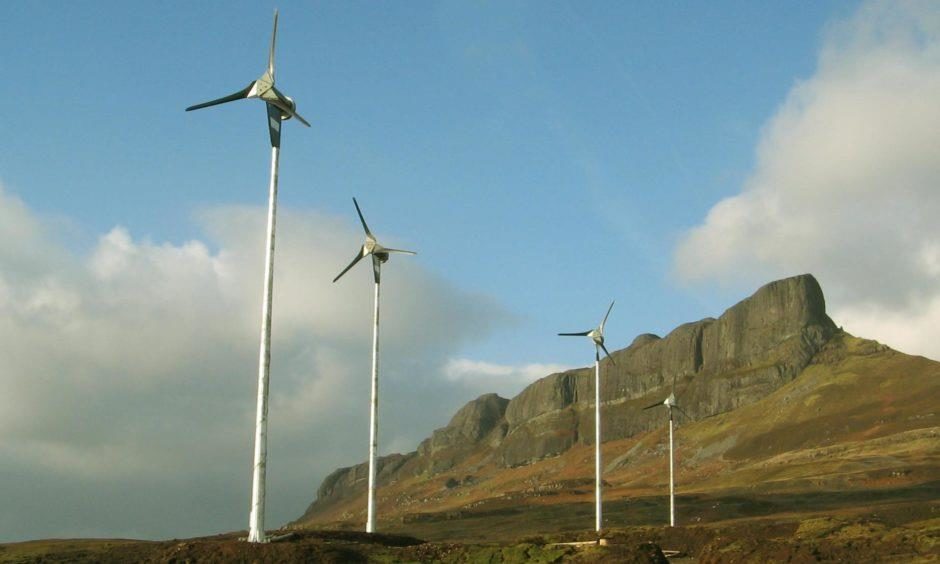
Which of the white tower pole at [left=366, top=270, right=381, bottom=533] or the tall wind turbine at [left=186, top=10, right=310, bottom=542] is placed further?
the white tower pole at [left=366, top=270, right=381, bottom=533]

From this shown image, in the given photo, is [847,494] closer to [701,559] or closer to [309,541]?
[701,559]

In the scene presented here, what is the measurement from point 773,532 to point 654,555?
92.2 ft

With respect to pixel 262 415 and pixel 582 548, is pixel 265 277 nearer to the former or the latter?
pixel 262 415

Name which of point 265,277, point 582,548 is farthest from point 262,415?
point 582,548

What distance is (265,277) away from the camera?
55.0 meters

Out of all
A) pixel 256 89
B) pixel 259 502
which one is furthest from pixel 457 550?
pixel 256 89

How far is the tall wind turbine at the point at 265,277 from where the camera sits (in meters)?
51.8

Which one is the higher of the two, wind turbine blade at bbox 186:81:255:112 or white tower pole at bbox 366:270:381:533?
wind turbine blade at bbox 186:81:255:112

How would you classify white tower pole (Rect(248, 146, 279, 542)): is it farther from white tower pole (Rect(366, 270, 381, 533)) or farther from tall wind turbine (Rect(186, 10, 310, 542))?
white tower pole (Rect(366, 270, 381, 533))

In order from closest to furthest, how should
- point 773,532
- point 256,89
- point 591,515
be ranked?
point 256,89 < point 773,532 < point 591,515

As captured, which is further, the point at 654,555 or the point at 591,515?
the point at 591,515

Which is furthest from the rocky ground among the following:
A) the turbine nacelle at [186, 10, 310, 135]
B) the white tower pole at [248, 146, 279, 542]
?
the turbine nacelle at [186, 10, 310, 135]

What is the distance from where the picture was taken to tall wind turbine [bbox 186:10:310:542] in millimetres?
51812

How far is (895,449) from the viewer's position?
625ft
